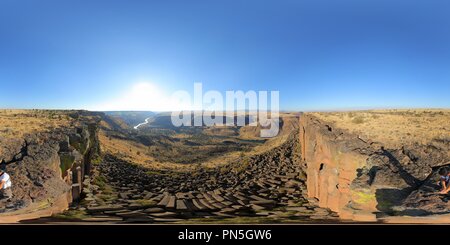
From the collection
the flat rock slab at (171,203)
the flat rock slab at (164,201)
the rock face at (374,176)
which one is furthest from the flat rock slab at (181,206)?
the rock face at (374,176)

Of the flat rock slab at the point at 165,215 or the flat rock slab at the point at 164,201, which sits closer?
the flat rock slab at the point at 165,215

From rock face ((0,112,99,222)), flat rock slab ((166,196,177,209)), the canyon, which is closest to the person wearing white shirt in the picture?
rock face ((0,112,99,222))

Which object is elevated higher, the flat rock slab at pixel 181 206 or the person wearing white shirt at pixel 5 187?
the person wearing white shirt at pixel 5 187

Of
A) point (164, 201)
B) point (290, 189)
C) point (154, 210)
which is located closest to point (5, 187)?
point (154, 210)

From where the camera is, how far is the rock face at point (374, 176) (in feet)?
36.2

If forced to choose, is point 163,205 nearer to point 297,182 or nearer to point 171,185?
point 171,185

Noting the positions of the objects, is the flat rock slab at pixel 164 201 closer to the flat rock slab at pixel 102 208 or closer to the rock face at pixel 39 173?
the flat rock slab at pixel 102 208

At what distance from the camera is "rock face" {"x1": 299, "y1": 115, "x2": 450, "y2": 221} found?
11039mm

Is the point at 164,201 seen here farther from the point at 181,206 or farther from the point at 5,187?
the point at 5,187

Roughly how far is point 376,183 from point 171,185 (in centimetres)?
1964

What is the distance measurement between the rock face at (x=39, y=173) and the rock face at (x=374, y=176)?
485 inches

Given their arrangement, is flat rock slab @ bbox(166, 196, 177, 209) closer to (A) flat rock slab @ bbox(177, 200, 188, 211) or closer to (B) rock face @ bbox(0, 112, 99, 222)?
(A) flat rock slab @ bbox(177, 200, 188, 211)

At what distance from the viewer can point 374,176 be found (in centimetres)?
1230

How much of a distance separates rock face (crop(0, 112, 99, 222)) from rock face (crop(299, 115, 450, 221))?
40.4 ft
